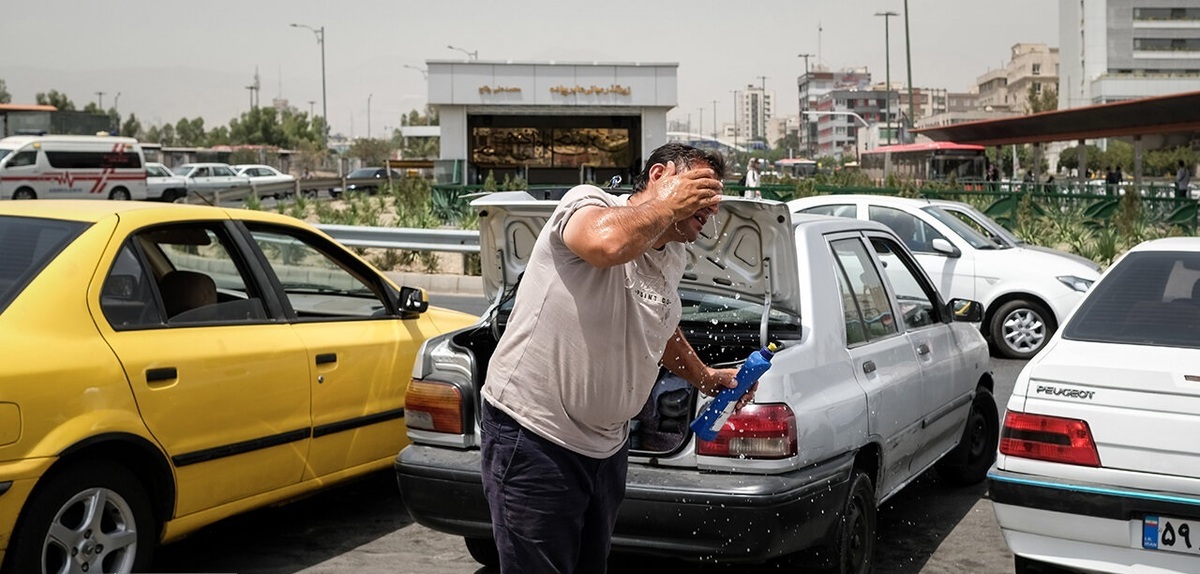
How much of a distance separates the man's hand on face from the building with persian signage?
135ft

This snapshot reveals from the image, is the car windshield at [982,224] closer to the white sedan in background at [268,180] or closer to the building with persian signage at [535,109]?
the building with persian signage at [535,109]

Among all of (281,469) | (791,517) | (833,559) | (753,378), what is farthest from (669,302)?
(281,469)

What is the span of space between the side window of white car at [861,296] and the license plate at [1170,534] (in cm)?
128

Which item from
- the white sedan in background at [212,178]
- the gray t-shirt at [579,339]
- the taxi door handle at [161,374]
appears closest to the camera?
the gray t-shirt at [579,339]

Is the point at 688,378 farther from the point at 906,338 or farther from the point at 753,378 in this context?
the point at 906,338

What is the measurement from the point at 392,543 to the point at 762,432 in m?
2.11

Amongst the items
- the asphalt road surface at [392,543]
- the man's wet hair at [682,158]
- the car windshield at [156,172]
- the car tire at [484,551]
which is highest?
the car windshield at [156,172]

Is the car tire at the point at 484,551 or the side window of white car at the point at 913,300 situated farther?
the side window of white car at the point at 913,300

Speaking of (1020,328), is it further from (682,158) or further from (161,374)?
(682,158)

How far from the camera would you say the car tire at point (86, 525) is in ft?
13.2

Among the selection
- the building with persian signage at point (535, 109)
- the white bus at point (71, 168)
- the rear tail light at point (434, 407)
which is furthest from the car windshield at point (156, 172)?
the rear tail light at point (434, 407)

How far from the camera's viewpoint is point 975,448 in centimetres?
679

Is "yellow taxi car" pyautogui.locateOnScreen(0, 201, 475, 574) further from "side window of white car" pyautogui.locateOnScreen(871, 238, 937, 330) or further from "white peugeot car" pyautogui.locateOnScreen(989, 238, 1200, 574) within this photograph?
"white peugeot car" pyautogui.locateOnScreen(989, 238, 1200, 574)

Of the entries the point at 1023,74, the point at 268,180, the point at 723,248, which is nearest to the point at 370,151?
the point at 268,180
